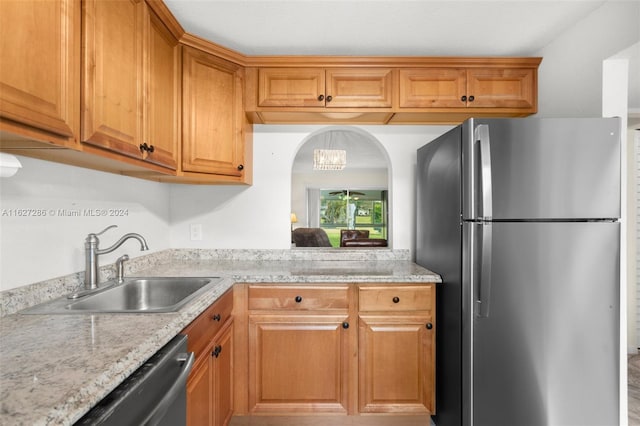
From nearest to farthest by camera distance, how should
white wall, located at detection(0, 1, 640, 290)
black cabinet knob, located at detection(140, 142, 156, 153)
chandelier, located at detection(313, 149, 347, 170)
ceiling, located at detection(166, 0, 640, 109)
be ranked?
white wall, located at detection(0, 1, 640, 290) → black cabinet knob, located at detection(140, 142, 156, 153) → ceiling, located at detection(166, 0, 640, 109) → chandelier, located at detection(313, 149, 347, 170)

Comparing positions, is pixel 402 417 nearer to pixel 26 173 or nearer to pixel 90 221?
pixel 90 221

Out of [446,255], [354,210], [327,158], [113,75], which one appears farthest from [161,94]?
[354,210]

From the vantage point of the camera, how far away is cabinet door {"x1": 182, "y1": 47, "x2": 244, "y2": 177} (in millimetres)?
1901

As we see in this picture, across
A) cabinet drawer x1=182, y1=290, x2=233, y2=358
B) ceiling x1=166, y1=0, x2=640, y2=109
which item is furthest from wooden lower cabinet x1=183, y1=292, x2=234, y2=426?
ceiling x1=166, y1=0, x2=640, y2=109

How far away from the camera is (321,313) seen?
1.92m

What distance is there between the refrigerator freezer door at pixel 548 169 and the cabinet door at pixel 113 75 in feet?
5.07

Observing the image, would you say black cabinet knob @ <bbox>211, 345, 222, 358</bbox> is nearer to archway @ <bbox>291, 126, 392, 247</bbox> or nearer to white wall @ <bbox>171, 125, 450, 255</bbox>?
white wall @ <bbox>171, 125, 450, 255</bbox>

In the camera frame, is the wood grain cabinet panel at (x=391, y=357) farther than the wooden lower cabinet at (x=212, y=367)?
Yes

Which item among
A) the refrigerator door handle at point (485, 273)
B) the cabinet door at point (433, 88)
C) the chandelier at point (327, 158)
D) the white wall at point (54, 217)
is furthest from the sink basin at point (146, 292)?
the chandelier at point (327, 158)

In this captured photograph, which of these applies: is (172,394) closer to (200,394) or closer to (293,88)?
(200,394)

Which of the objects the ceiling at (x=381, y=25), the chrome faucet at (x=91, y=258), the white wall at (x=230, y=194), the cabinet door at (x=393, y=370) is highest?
the ceiling at (x=381, y=25)

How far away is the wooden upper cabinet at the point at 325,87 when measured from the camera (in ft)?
7.09

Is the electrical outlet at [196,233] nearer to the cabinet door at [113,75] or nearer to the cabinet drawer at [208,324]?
the cabinet drawer at [208,324]

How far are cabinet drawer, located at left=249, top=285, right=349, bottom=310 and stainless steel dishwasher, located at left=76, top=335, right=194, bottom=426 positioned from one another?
72cm
